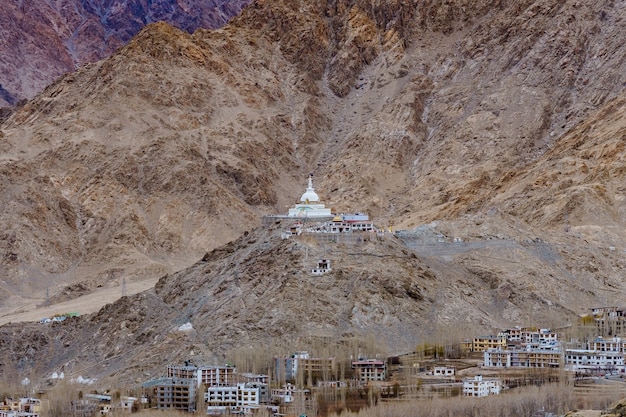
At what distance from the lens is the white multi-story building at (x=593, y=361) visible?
3723 inches

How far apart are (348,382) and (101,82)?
3992 inches

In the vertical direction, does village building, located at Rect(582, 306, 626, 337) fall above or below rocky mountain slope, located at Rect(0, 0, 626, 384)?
below

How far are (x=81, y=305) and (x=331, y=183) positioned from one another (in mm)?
43123

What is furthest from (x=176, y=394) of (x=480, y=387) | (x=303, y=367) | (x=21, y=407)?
(x=480, y=387)

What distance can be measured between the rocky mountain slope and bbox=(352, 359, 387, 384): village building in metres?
7.04

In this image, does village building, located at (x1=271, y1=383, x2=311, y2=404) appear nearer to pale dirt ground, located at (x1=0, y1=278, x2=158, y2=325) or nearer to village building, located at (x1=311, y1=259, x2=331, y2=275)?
village building, located at (x1=311, y1=259, x2=331, y2=275)

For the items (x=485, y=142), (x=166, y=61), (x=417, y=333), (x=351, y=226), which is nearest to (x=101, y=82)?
(x=166, y=61)

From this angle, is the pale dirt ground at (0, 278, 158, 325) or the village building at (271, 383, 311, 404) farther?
the pale dirt ground at (0, 278, 158, 325)

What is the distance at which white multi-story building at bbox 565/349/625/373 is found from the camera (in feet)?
310

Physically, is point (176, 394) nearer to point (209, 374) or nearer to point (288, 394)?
point (209, 374)

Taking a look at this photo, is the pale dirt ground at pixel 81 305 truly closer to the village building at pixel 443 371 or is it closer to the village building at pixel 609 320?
the village building at pixel 609 320

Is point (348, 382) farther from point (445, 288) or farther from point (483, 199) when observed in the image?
point (483, 199)

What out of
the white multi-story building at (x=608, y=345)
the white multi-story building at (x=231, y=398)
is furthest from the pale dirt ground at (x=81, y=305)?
the white multi-story building at (x=608, y=345)

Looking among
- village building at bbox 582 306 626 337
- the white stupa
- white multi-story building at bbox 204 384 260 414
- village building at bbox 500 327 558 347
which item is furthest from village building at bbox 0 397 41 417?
village building at bbox 582 306 626 337
